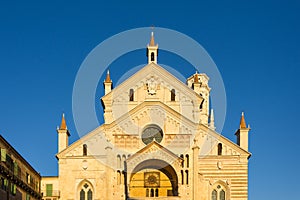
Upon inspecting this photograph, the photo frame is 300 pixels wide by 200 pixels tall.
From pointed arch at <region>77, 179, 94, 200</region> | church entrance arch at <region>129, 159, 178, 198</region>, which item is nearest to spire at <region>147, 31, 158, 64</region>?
church entrance arch at <region>129, 159, 178, 198</region>

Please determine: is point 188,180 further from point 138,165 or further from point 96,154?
point 96,154

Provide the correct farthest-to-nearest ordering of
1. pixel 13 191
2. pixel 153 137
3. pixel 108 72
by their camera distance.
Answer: pixel 108 72, pixel 153 137, pixel 13 191

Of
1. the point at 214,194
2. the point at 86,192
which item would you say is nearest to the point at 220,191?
the point at 214,194

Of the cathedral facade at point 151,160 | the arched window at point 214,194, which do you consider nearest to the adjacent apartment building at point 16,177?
the cathedral facade at point 151,160

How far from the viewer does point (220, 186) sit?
5312 cm

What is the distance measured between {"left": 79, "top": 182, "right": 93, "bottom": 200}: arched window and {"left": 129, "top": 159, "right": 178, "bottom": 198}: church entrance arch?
3.67 m

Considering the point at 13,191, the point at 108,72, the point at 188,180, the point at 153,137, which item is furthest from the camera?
the point at 108,72

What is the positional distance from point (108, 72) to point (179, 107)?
8.85 meters

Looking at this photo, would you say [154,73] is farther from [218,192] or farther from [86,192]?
[86,192]

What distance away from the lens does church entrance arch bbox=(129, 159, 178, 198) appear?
176 ft

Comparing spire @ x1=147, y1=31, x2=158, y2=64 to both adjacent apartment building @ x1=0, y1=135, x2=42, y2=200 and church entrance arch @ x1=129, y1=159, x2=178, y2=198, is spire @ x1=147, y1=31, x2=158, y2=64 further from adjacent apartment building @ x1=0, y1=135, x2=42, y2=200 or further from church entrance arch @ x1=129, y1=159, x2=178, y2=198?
adjacent apartment building @ x1=0, y1=135, x2=42, y2=200

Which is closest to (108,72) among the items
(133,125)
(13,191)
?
(133,125)

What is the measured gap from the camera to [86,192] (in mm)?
53156

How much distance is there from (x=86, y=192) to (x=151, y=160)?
6725 mm
